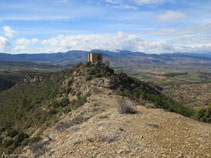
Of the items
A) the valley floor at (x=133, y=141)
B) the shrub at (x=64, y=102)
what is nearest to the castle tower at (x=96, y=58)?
the shrub at (x=64, y=102)

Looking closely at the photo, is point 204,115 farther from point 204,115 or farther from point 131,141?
point 131,141

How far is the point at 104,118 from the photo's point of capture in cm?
1566

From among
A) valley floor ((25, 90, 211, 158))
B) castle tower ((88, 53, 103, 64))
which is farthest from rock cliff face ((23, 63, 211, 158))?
castle tower ((88, 53, 103, 64))

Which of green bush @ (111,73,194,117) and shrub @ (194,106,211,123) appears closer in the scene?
shrub @ (194,106,211,123)

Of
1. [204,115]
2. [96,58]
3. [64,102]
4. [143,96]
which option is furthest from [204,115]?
[96,58]

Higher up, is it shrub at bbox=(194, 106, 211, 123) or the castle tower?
the castle tower

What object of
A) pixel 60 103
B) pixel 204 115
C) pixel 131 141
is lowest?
pixel 60 103

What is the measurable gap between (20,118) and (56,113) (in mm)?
12897

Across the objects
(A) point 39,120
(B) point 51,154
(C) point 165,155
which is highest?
(C) point 165,155

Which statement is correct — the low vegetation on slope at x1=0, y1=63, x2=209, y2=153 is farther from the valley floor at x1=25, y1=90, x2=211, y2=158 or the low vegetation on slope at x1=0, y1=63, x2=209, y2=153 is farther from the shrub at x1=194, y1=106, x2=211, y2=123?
the valley floor at x1=25, y1=90, x2=211, y2=158

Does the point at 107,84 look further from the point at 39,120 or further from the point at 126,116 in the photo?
the point at 126,116

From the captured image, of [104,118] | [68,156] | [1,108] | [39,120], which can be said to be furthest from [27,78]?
[68,156]

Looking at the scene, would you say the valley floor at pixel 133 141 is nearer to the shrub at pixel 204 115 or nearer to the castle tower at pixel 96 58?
the shrub at pixel 204 115

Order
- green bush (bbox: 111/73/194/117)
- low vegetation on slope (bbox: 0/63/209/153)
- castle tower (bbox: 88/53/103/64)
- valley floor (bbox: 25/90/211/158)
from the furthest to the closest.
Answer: castle tower (bbox: 88/53/103/64) → low vegetation on slope (bbox: 0/63/209/153) → green bush (bbox: 111/73/194/117) → valley floor (bbox: 25/90/211/158)
